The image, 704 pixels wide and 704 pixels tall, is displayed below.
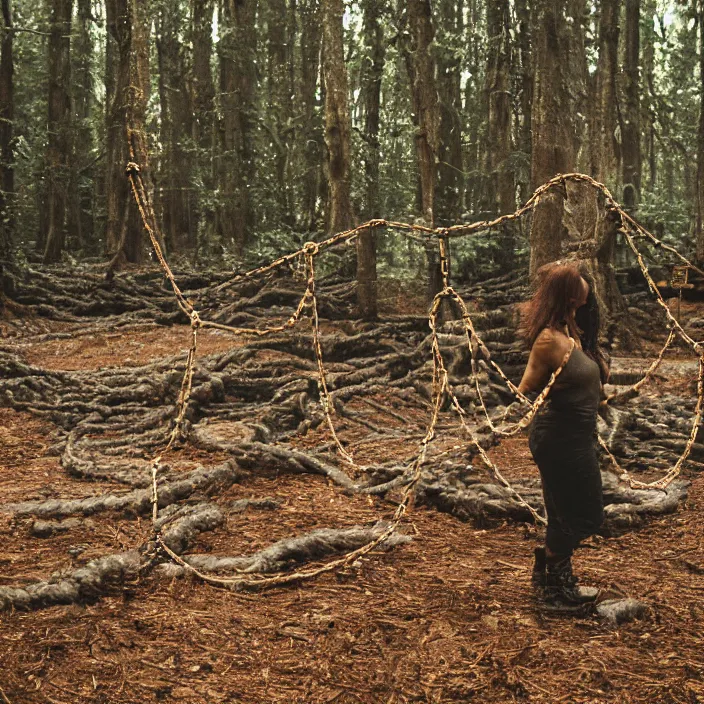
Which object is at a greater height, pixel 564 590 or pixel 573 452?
pixel 573 452

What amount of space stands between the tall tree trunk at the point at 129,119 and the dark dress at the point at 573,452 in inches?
215

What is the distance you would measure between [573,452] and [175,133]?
68.7 ft

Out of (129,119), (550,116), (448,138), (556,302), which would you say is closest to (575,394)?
(556,302)

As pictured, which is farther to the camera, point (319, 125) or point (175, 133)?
point (175, 133)

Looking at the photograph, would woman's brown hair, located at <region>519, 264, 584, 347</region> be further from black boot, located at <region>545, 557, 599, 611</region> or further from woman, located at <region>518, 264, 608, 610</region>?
black boot, located at <region>545, 557, 599, 611</region>

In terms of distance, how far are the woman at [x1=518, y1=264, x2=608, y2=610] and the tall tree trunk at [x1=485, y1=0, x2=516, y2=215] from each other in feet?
40.0

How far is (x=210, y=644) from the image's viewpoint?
3.42 m

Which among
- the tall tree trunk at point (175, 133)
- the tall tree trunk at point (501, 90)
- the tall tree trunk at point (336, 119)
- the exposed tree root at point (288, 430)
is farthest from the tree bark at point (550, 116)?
the tall tree trunk at point (175, 133)

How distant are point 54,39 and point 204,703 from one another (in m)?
18.8

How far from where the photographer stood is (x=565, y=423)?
376 centimetres

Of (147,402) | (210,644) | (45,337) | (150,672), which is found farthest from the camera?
(45,337)

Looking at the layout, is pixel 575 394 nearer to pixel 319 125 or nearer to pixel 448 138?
pixel 319 125

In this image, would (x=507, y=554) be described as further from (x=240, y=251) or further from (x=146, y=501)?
(x=240, y=251)

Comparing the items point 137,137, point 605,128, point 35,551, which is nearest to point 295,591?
point 35,551
